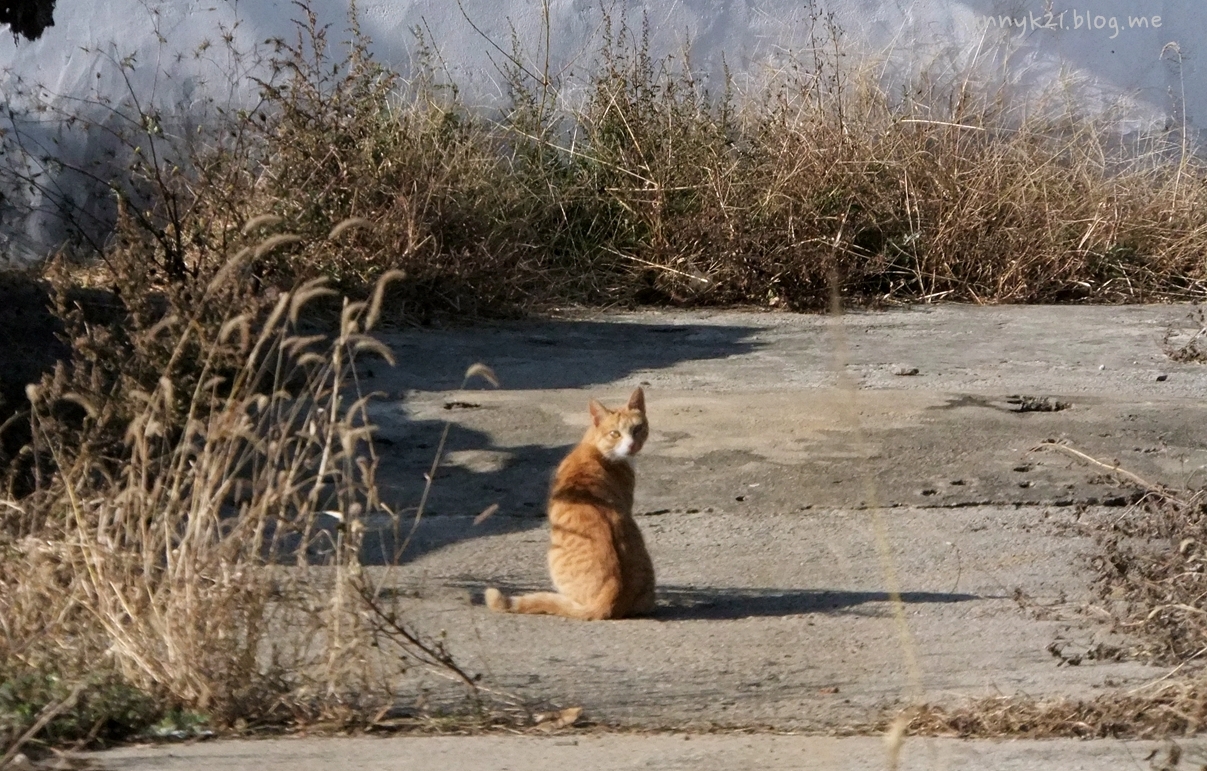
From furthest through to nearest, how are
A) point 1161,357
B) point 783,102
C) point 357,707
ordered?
point 783,102 < point 1161,357 < point 357,707

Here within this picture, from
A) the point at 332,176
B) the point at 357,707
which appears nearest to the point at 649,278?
the point at 332,176

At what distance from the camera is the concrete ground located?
12.1ft

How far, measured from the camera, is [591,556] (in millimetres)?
4562

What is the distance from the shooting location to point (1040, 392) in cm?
737

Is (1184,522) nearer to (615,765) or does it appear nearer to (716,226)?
(615,765)

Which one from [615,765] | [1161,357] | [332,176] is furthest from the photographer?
[332,176]

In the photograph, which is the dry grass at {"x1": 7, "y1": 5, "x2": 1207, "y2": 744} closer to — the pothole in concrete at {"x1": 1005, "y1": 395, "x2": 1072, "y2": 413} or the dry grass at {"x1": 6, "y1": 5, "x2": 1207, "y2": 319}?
the dry grass at {"x1": 6, "y1": 5, "x2": 1207, "y2": 319}

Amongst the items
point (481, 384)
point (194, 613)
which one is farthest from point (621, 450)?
point (481, 384)

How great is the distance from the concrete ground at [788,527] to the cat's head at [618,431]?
479mm

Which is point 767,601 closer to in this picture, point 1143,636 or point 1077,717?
point 1143,636

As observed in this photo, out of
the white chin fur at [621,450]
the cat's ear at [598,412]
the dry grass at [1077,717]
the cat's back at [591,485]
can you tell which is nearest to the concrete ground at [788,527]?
the dry grass at [1077,717]

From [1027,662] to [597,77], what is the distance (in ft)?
27.8

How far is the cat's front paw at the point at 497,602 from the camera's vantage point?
461cm

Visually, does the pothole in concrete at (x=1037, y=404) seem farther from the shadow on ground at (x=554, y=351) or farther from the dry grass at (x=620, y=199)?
the dry grass at (x=620, y=199)
